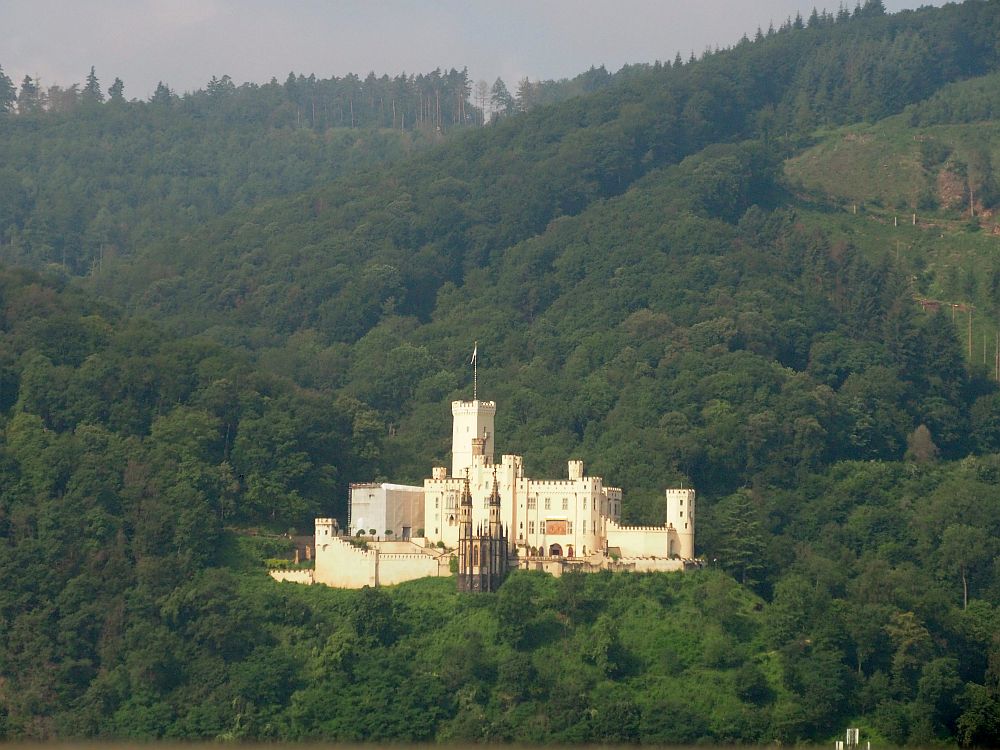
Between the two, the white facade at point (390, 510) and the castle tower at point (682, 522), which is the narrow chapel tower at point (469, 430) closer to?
the white facade at point (390, 510)

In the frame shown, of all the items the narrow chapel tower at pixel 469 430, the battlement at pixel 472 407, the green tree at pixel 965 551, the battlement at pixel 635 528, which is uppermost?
the battlement at pixel 472 407

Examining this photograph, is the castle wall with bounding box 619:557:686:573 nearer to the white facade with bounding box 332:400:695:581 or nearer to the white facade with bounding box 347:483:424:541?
the white facade with bounding box 332:400:695:581

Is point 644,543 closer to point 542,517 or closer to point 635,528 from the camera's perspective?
point 635,528

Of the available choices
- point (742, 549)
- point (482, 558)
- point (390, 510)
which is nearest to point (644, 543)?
point (742, 549)

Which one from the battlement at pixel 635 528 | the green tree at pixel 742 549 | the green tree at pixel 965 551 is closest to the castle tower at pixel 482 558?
the battlement at pixel 635 528

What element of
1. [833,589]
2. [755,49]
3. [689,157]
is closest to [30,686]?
[833,589]

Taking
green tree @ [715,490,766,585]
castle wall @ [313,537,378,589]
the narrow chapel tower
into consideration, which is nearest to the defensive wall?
castle wall @ [313,537,378,589]

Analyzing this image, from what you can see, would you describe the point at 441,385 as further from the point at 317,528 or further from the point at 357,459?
the point at 317,528
